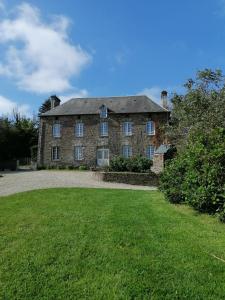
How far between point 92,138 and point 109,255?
30241 millimetres

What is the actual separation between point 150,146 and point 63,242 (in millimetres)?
28819

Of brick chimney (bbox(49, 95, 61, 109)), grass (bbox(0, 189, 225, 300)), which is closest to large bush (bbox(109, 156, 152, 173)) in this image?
grass (bbox(0, 189, 225, 300))

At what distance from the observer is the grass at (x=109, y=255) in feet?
13.2

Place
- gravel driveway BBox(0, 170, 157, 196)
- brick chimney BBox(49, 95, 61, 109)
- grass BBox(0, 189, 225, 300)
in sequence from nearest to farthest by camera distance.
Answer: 1. grass BBox(0, 189, 225, 300)
2. gravel driveway BBox(0, 170, 157, 196)
3. brick chimney BBox(49, 95, 61, 109)

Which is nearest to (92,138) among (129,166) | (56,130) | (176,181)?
(56,130)

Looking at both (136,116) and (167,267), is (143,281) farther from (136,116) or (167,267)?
(136,116)

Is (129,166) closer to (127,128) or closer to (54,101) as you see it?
(127,128)

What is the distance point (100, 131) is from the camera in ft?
115

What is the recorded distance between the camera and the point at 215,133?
8.38 m

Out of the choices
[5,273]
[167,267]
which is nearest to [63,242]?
[5,273]

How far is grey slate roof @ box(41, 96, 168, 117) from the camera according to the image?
1351 inches

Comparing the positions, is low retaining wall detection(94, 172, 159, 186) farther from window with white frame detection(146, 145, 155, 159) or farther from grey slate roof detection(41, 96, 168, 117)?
grey slate roof detection(41, 96, 168, 117)

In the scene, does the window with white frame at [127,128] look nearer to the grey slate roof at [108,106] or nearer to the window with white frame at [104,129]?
the grey slate roof at [108,106]

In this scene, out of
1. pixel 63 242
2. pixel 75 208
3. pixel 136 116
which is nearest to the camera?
pixel 63 242
